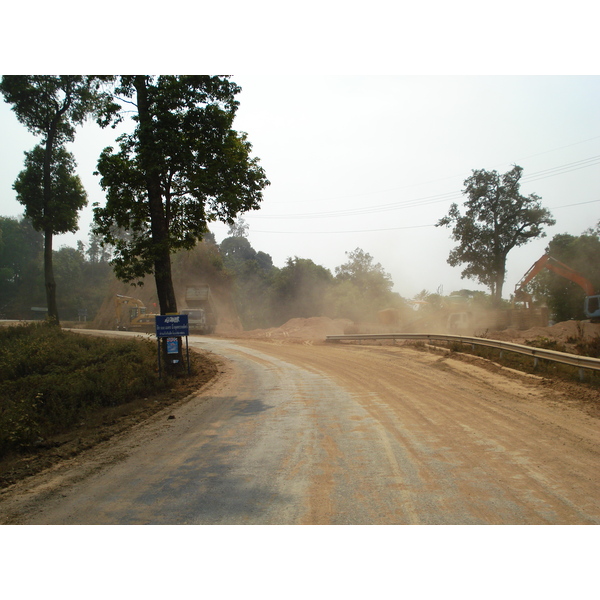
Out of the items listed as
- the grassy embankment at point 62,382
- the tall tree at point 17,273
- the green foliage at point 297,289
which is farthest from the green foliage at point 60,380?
the tall tree at point 17,273

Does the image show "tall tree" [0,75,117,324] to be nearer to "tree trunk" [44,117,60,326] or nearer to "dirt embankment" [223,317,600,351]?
"tree trunk" [44,117,60,326]

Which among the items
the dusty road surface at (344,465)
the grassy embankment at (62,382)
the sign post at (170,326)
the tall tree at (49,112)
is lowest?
the dusty road surface at (344,465)

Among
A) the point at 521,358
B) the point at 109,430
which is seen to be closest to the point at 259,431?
the point at 109,430

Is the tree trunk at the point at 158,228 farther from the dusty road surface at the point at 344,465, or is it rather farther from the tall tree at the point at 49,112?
the tall tree at the point at 49,112

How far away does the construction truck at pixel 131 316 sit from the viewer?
44500 millimetres

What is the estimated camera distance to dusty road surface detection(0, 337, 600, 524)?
17.9ft

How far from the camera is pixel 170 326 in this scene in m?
15.8

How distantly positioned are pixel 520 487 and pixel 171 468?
4.89 m

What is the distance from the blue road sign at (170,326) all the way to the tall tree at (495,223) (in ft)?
135

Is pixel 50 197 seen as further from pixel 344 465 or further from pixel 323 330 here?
pixel 344 465

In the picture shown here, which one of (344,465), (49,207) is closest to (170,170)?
(344,465)

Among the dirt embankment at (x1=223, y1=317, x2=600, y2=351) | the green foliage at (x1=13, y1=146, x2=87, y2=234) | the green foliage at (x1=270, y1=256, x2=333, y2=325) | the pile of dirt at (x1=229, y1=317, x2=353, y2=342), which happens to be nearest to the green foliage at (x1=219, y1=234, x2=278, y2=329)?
the green foliage at (x1=270, y1=256, x2=333, y2=325)

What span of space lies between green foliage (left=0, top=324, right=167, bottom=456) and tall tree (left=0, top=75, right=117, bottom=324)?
25.8 ft

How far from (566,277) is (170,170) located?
3519 cm
